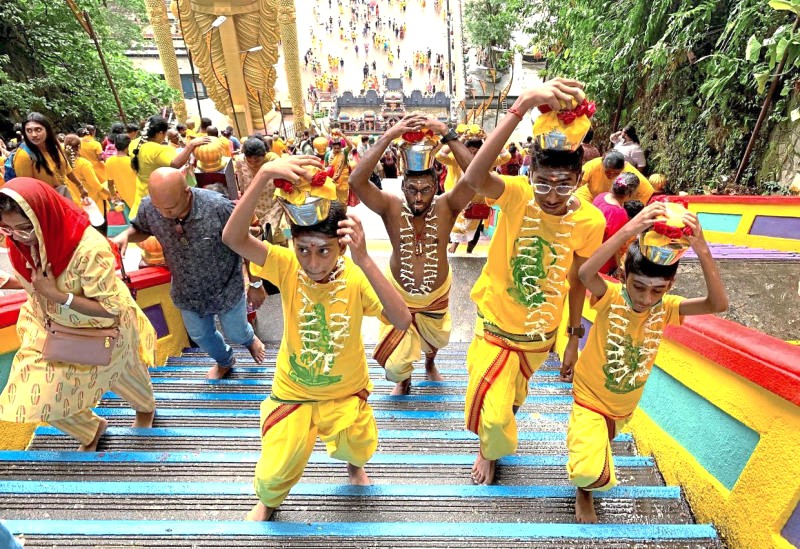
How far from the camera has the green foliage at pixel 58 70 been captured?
12328mm

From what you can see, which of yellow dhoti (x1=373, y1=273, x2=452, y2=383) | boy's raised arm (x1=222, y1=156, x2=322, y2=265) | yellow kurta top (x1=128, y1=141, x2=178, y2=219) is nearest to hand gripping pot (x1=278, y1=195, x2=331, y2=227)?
boy's raised arm (x1=222, y1=156, x2=322, y2=265)

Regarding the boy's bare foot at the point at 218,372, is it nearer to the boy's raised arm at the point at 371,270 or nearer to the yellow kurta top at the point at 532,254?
the boy's raised arm at the point at 371,270

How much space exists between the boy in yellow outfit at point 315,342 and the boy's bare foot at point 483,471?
2.18 ft

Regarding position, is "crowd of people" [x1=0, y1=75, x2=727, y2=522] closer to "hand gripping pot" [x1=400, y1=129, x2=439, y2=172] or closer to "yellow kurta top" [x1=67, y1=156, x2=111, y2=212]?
"hand gripping pot" [x1=400, y1=129, x2=439, y2=172]

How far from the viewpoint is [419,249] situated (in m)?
3.16

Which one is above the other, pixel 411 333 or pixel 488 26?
pixel 488 26

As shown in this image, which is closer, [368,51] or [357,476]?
[357,476]

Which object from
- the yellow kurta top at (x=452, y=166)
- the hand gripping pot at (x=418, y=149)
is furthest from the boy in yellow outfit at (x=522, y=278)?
the yellow kurta top at (x=452, y=166)

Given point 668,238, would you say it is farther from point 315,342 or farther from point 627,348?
point 315,342

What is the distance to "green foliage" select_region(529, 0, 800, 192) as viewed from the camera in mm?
7188

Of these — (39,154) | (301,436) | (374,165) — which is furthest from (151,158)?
(301,436)

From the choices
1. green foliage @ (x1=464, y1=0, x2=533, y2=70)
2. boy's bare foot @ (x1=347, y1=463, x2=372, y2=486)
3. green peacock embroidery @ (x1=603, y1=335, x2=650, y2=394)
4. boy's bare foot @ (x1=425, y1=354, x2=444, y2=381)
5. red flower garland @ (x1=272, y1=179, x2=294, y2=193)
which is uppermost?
green foliage @ (x1=464, y1=0, x2=533, y2=70)

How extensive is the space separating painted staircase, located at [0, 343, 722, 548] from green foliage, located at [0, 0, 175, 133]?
13.3m

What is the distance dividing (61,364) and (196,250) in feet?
3.39
